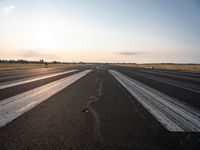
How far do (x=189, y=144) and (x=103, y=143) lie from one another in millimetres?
1466

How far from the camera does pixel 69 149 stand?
3.45 meters

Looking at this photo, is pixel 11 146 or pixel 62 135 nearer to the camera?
pixel 11 146

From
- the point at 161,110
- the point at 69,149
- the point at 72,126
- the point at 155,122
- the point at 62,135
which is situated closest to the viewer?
the point at 69,149

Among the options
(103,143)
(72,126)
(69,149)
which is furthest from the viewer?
(72,126)

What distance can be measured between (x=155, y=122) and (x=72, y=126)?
1.96 meters

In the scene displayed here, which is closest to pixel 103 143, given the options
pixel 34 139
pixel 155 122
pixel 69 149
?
pixel 69 149

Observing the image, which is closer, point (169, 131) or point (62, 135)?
point (62, 135)

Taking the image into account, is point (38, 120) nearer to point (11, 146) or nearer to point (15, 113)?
point (15, 113)

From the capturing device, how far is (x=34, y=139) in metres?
3.92

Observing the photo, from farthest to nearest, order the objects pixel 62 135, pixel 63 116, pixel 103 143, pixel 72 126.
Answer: pixel 63 116
pixel 72 126
pixel 62 135
pixel 103 143

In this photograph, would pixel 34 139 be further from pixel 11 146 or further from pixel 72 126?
pixel 72 126


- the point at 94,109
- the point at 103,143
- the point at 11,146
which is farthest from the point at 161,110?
the point at 11,146

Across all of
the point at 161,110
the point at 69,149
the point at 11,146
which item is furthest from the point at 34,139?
the point at 161,110

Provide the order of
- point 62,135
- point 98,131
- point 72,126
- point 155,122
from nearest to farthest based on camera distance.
Answer: point 62,135 < point 98,131 < point 72,126 < point 155,122
